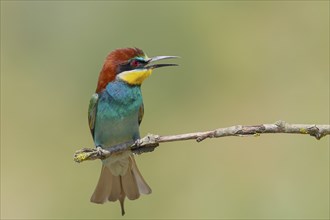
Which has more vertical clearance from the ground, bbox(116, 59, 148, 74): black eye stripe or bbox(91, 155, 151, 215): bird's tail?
bbox(116, 59, 148, 74): black eye stripe

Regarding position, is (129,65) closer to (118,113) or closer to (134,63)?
(134,63)

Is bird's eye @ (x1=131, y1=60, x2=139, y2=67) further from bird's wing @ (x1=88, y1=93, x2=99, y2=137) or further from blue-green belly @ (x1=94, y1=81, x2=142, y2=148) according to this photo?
bird's wing @ (x1=88, y1=93, x2=99, y2=137)

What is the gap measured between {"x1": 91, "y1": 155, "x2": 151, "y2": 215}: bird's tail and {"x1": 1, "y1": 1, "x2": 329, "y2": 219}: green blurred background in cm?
111

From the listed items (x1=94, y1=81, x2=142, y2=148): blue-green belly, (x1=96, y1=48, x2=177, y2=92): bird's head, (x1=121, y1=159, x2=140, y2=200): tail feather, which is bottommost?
(x1=121, y1=159, x2=140, y2=200): tail feather

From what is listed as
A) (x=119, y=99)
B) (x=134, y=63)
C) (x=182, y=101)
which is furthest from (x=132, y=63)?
(x=182, y=101)

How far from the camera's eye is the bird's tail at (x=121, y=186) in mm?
3732

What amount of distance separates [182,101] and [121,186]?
1931 millimetres

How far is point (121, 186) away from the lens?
3.76m

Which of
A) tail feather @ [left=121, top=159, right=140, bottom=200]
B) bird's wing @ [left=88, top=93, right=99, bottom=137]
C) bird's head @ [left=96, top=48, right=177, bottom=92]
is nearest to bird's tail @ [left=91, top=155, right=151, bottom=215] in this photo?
tail feather @ [left=121, top=159, right=140, bottom=200]

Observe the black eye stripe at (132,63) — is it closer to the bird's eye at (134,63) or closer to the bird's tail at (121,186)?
the bird's eye at (134,63)

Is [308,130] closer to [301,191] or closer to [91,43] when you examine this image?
[301,191]

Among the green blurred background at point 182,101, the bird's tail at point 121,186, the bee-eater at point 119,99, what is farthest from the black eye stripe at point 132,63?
the green blurred background at point 182,101

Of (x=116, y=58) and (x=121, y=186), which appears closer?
(x=116, y=58)

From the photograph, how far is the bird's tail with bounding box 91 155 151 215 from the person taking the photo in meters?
3.73
